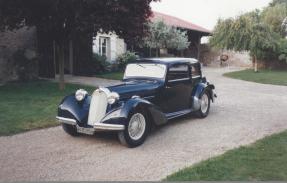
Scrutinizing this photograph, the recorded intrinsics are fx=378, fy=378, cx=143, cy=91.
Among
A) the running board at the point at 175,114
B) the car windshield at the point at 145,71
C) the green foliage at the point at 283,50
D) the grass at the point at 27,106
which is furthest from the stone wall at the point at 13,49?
the green foliage at the point at 283,50

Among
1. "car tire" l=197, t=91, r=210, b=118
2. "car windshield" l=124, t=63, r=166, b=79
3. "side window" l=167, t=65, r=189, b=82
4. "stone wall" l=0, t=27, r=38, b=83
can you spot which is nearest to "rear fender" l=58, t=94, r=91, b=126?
"car windshield" l=124, t=63, r=166, b=79

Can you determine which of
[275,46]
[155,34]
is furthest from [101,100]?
[275,46]

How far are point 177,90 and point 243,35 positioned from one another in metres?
17.6

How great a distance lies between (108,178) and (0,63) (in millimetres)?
12479

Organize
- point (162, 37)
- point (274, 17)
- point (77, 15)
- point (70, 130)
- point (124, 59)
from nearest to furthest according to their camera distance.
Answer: point (70, 130), point (77, 15), point (124, 59), point (162, 37), point (274, 17)

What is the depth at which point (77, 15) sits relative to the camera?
1150 centimetres

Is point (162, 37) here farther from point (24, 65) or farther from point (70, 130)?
point (70, 130)

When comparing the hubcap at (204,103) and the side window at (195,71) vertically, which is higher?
the side window at (195,71)

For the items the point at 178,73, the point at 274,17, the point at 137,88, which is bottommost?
the point at 137,88

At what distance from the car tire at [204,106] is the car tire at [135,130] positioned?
7.76ft

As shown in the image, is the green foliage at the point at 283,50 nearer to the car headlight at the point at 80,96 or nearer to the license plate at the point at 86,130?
→ the car headlight at the point at 80,96

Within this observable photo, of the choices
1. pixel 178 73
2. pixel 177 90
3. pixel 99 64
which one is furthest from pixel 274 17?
pixel 177 90

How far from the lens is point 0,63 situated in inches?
624

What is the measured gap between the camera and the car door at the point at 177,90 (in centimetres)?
785
